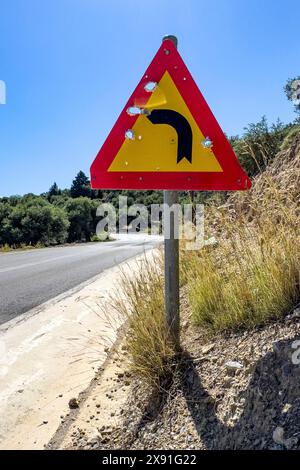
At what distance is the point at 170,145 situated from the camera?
2.10 metres

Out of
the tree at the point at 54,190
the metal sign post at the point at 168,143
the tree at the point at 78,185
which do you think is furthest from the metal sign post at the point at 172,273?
the tree at the point at 54,190

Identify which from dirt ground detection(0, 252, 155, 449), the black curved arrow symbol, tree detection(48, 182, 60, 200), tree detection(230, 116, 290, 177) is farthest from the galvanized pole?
tree detection(48, 182, 60, 200)

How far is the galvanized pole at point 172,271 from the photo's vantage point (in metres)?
2.22

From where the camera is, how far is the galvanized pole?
222cm

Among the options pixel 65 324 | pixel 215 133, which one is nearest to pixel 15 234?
pixel 65 324

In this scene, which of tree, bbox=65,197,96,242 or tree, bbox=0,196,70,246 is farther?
tree, bbox=65,197,96,242

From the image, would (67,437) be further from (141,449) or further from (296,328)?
(296,328)

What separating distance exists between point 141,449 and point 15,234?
4752 centimetres

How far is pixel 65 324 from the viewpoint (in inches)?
183

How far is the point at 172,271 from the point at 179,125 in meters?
0.83

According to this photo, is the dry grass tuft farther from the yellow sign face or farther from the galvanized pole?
the yellow sign face

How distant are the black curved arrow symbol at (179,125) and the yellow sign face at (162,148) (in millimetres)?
11

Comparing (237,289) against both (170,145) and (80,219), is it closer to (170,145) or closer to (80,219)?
(170,145)

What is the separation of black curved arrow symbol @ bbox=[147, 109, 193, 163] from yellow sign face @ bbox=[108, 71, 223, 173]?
1 centimetres
